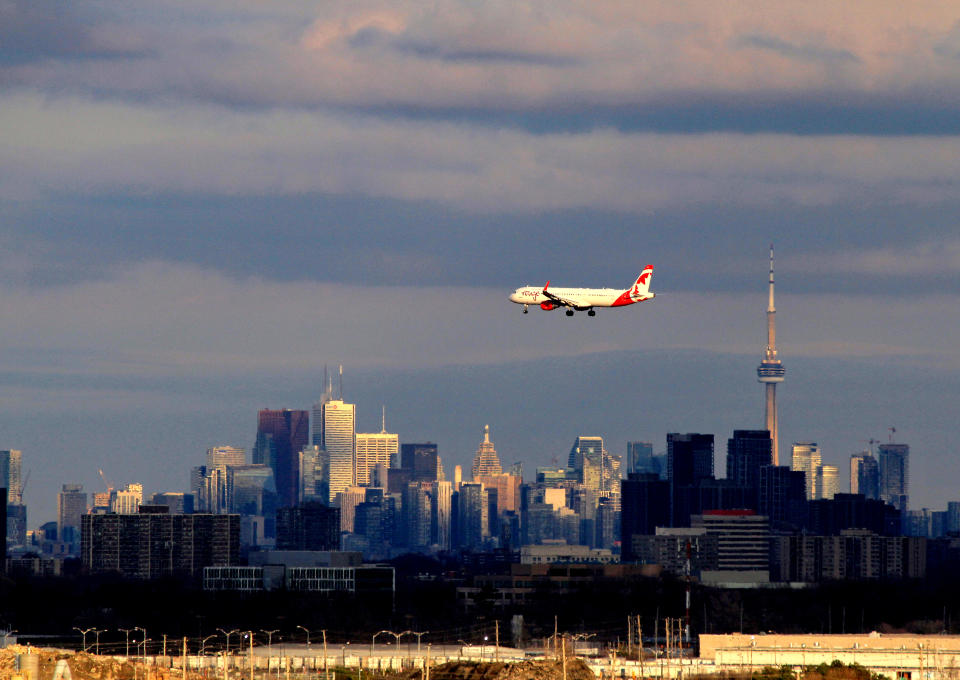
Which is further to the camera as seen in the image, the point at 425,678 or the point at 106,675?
the point at 106,675

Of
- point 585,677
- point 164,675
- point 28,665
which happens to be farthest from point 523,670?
point 28,665

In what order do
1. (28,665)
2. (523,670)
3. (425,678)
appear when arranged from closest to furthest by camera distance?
(28,665)
(425,678)
(523,670)

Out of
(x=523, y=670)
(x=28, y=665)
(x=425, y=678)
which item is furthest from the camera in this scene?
(x=523, y=670)

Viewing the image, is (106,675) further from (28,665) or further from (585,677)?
(28,665)

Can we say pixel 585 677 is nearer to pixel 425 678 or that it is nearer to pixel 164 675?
pixel 425 678

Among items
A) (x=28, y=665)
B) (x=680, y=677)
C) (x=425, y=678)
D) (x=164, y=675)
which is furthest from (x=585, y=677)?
(x=28, y=665)

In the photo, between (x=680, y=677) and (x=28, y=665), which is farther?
(x=680, y=677)

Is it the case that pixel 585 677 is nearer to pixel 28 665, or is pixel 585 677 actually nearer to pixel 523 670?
pixel 523 670
